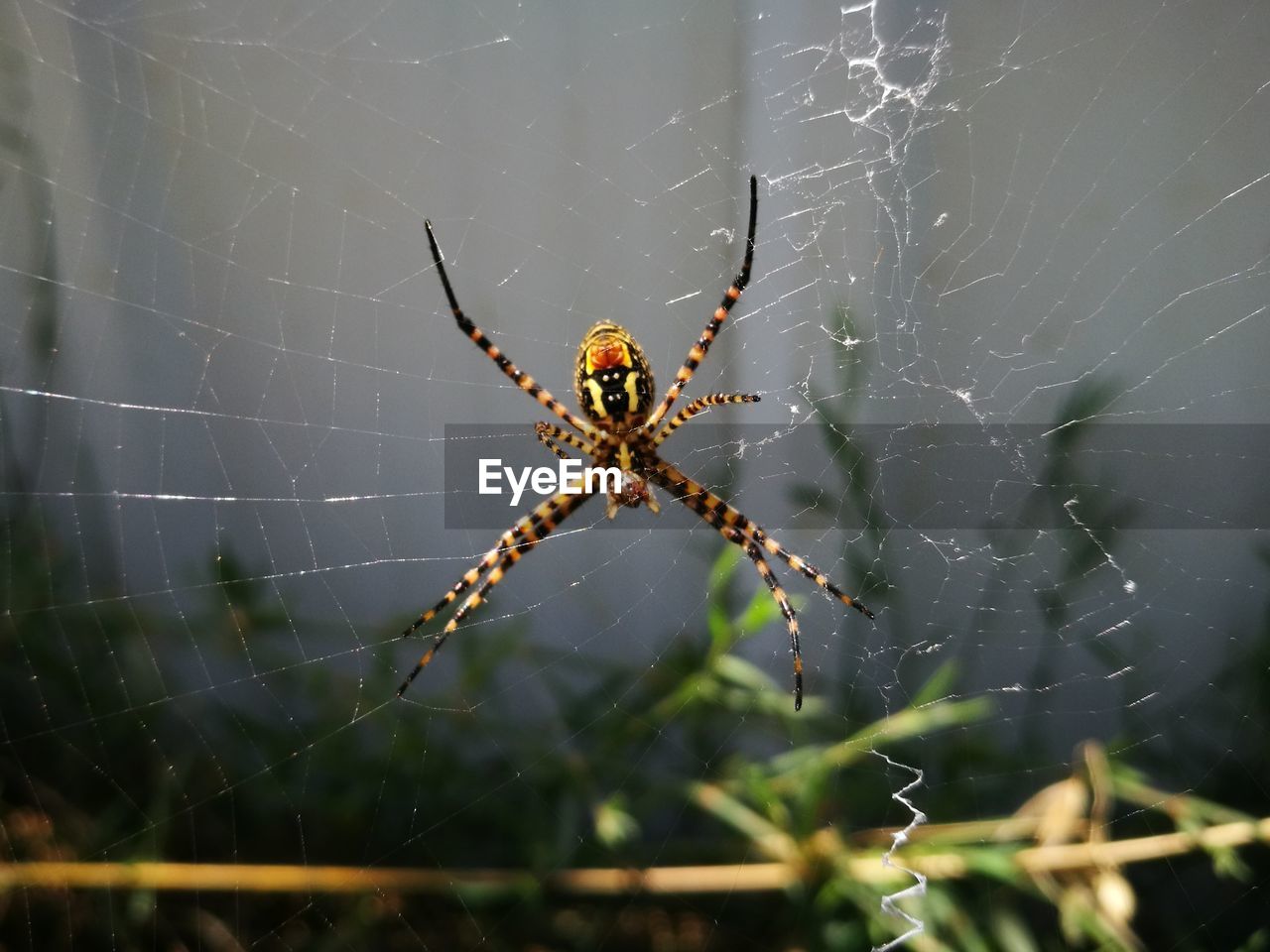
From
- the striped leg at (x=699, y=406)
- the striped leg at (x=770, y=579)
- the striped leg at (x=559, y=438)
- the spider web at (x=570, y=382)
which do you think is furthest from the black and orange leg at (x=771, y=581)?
the striped leg at (x=559, y=438)

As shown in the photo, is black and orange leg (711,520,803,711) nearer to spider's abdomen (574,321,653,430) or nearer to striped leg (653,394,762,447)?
striped leg (653,394,762,447)

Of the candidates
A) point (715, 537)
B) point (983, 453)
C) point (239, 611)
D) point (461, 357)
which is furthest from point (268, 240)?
point (983, 453)

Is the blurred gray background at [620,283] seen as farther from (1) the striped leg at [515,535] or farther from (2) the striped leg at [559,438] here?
(2) the striped leg at [559,438]

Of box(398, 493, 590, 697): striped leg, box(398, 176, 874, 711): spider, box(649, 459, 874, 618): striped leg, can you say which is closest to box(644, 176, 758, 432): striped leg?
box(398, 176, 874, 711): spider

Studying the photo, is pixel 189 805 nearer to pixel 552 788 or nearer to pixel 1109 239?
pixel 552 788

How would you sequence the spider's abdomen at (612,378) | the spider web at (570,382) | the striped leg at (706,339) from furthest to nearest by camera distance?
the spider web at (570,382), the spider's abdomen at (612,378), the striped leg at (706,339)

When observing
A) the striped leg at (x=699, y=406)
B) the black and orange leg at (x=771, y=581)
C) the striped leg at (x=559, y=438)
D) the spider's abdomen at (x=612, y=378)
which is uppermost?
the spider's abdomen at (x=612, y=378)

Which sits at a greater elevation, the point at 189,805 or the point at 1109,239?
the point at 1109,239

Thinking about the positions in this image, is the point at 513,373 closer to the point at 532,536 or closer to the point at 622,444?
the point at 622,444

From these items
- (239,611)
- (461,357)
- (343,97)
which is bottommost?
(239,611)
